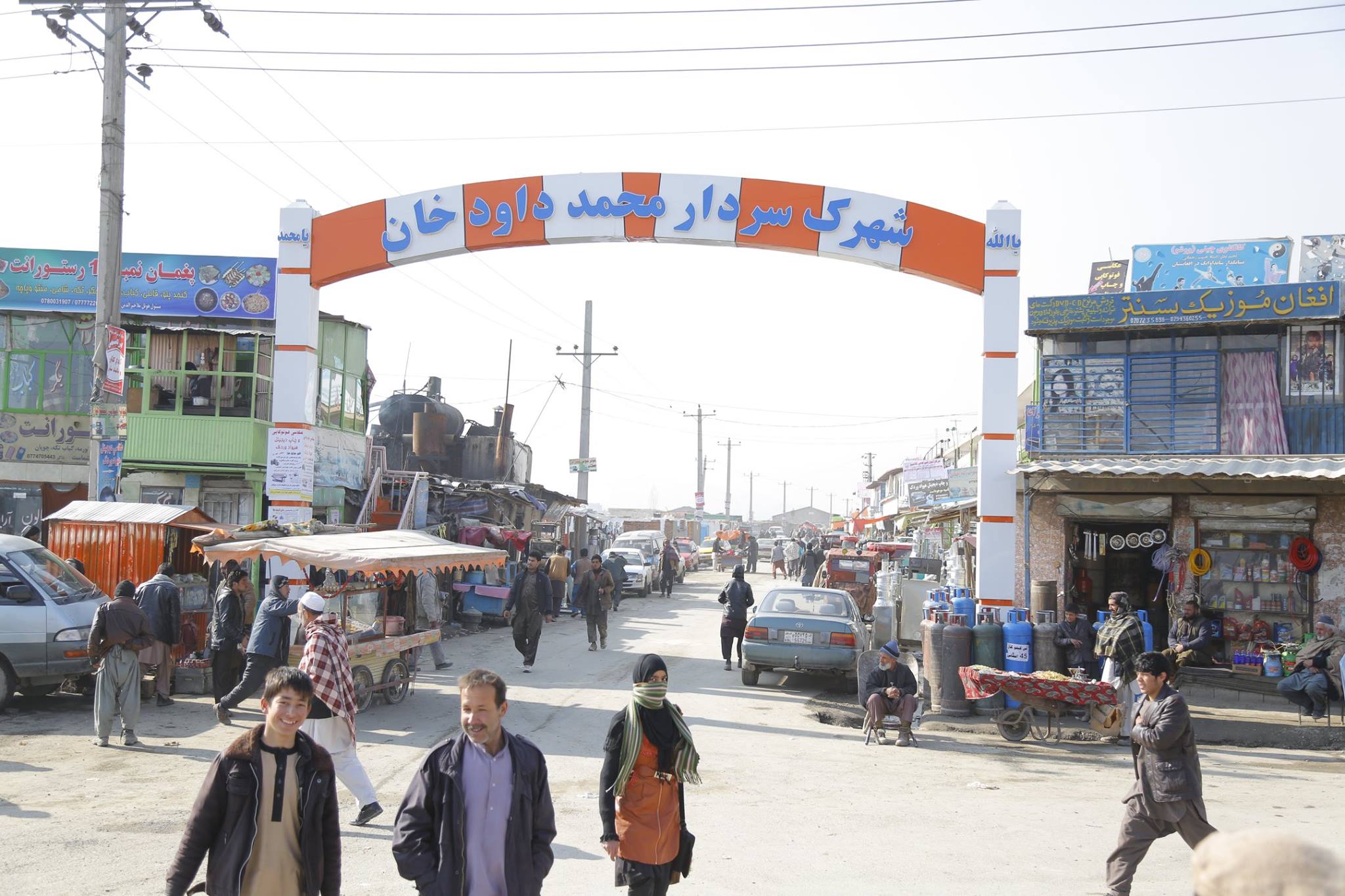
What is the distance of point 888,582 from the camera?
2447cm

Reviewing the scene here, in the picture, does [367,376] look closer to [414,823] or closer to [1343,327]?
[1343,327]

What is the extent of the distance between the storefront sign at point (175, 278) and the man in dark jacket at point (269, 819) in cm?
2225

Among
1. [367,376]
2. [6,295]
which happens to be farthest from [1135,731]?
[6,295]

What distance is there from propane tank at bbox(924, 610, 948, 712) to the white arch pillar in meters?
0.70

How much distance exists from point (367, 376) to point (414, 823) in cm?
2389

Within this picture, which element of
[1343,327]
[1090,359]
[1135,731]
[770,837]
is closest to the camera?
[1135,731]

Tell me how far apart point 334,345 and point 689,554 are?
2924 cm

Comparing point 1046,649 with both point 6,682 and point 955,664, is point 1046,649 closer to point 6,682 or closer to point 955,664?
point 955,664

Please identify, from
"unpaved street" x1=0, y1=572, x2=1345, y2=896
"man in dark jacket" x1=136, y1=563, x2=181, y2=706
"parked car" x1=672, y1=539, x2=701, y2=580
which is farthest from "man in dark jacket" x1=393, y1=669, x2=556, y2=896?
"parked car" x1=672, y1=539, x2=701, y2=580

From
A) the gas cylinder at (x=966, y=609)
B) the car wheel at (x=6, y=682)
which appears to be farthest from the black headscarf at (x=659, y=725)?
the car wheel at (x=6, y=682)

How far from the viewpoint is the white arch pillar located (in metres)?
14.5

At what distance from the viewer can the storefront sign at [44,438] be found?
23.9 metres

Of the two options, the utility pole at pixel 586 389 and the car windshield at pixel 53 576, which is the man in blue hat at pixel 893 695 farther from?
the utility pole at pixel 586 389

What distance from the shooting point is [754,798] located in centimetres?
919
